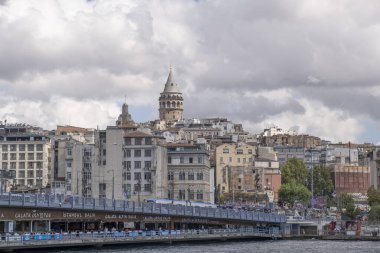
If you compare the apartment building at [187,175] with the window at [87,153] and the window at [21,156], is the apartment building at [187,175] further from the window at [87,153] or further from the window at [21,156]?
the window at [21,156]

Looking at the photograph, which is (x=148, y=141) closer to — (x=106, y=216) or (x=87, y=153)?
(x=87, y=153)

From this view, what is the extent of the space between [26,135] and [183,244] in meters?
72.5

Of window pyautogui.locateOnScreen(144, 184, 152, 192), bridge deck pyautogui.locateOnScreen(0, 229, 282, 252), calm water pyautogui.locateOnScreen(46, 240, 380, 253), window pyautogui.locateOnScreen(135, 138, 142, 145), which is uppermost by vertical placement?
window pyautogui.locateOnScreen(135, 138, 142, 145)

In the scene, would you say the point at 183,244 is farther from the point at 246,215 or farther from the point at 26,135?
the point at 26,135

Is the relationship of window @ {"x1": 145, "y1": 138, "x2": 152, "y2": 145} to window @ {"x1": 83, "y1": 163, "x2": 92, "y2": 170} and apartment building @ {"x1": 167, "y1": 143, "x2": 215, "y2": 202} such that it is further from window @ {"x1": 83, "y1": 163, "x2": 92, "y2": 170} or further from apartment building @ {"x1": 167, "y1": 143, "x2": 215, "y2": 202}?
window @ {"x1": 83, "y1": 163, "x2": 92, "y2": 170}

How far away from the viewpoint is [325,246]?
123312 millimetres

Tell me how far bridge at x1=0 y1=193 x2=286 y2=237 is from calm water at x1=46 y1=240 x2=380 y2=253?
602cm

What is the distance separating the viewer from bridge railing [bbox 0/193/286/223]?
10356cm

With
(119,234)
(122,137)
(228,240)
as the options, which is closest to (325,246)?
(228,240)

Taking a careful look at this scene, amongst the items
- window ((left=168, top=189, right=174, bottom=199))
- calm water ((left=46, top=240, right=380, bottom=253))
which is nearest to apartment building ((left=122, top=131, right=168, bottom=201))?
window ((left=168, top=189, right=174, bottom=199))

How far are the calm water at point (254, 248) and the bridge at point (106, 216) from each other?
6.02 metres

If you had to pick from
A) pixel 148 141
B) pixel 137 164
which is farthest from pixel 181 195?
pixel 148 141

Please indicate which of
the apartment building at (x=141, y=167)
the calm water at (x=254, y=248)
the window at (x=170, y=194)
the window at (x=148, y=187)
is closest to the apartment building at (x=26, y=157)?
the window at (x=170, y=194)

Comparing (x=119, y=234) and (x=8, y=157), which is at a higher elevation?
(x=8, y=157)
